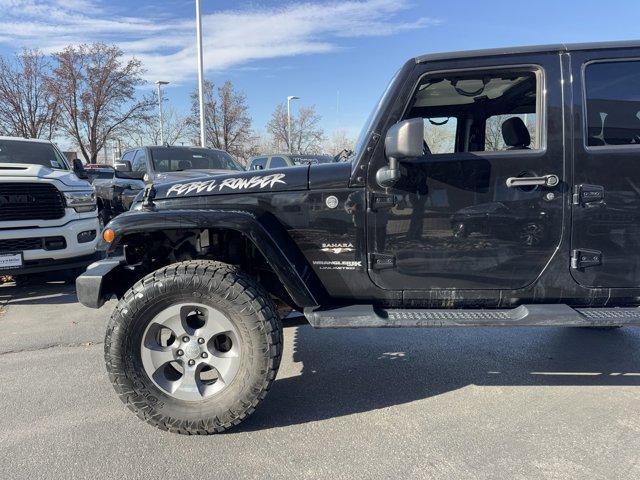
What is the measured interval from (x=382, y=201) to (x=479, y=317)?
0.88 metres

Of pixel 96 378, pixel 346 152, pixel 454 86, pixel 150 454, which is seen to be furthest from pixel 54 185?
pixel 454 86

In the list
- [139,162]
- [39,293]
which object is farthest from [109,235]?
[139,162]

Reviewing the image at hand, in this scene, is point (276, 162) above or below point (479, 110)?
above

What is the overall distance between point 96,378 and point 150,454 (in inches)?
47.9

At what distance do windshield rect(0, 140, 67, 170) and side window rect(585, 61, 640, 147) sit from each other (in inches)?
273

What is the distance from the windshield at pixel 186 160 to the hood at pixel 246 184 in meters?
5.55

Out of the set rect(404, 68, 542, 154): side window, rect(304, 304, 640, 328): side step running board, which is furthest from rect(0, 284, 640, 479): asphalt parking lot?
rect(404, 68, 542, 154): side window

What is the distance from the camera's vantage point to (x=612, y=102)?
277cm

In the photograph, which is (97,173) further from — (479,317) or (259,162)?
(479,317)

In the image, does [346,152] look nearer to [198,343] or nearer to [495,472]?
[198,343]

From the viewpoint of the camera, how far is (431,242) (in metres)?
2.77

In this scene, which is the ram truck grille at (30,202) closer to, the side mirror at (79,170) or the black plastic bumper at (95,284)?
the side mirror at (79,170)

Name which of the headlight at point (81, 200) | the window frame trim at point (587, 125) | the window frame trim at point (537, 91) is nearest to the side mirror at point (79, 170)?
the headlight at point (81, 200)

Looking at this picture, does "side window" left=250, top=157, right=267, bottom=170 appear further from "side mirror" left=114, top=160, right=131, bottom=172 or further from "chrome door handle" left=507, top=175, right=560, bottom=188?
"chrome door handle" left=507, top=175, right=560, bottom=188
